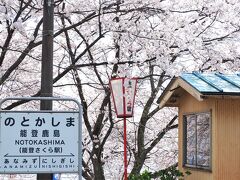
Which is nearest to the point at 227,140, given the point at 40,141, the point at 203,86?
the point at 203,86

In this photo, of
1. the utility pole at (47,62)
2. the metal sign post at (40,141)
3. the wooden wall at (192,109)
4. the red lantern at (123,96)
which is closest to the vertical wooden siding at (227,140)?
the wooden wall at (192,109)

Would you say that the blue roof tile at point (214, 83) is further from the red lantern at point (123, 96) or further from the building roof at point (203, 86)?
the red lantern at point (123, 96)

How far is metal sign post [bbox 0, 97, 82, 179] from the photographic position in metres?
5.93

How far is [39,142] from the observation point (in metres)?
5.98

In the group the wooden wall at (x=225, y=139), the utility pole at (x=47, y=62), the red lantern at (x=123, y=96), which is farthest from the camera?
the red lantern at (x=123, y=96)

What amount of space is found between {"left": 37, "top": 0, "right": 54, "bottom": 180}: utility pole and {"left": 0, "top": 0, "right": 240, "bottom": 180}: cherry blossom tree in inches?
117

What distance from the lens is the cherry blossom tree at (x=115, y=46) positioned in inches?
443

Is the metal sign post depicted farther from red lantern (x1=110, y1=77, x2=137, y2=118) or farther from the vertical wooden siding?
the vertical wooden siding

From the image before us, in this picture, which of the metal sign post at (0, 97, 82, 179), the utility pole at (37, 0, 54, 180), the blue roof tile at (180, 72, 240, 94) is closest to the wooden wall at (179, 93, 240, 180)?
the blue roof tile at (180, 72, 240, 94)

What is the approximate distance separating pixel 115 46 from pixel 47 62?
8078mm

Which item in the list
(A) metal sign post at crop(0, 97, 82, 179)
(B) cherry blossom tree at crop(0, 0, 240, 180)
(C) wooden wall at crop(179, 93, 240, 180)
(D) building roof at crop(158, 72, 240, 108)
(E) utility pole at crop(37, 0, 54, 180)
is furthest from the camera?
(B) cherry blossom tree at crop(0, 0, 240, 180)

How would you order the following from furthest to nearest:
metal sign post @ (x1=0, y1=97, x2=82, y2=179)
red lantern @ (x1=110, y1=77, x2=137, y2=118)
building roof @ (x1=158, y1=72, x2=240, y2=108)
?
red lantern @ (x1=110, y1=77, x2=137, y2=118) < building roof @ (x1=158, y1=72, x2=240, y2=108) < metal sign post @ (x1=0, y1=97, x2=82, y2=179)

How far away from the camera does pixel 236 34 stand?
1533 cm

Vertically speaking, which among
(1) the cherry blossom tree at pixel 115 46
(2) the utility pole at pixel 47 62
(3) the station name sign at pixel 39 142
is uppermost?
(1) the cherry blossom tree at pixel 115 46
